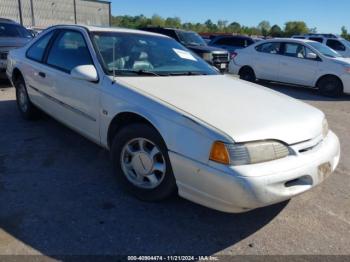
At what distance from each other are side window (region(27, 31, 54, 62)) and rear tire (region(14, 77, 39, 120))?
535 millimetres

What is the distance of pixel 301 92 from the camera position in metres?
10.6

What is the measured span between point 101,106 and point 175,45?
4.95 ft

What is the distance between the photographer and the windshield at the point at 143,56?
12.5ft

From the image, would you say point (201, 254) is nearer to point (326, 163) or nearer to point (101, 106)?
point (326, 163)

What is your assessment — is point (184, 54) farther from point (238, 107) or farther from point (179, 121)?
point (179, 121)

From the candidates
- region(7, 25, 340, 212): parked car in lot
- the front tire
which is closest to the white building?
region(7, 25, 340, 212): parked car in lot

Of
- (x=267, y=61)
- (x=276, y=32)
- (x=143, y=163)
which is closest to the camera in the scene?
(x=143, y=163)

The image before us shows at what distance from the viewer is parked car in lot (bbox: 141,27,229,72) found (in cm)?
A: 1305

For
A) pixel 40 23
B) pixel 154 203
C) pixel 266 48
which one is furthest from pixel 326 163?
pixel 40 23

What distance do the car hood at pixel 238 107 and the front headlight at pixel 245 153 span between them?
5 cm

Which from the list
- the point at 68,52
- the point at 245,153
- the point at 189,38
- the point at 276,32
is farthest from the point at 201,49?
the point at 276,32

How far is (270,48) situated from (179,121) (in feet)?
29.5

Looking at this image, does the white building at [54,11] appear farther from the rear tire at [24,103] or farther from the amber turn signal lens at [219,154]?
the amber turn signal lens at [219,154]

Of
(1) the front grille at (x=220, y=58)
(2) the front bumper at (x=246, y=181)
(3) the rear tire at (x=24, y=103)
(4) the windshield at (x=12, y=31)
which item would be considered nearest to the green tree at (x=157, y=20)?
(1) the front grille at (x=220, y=58)
